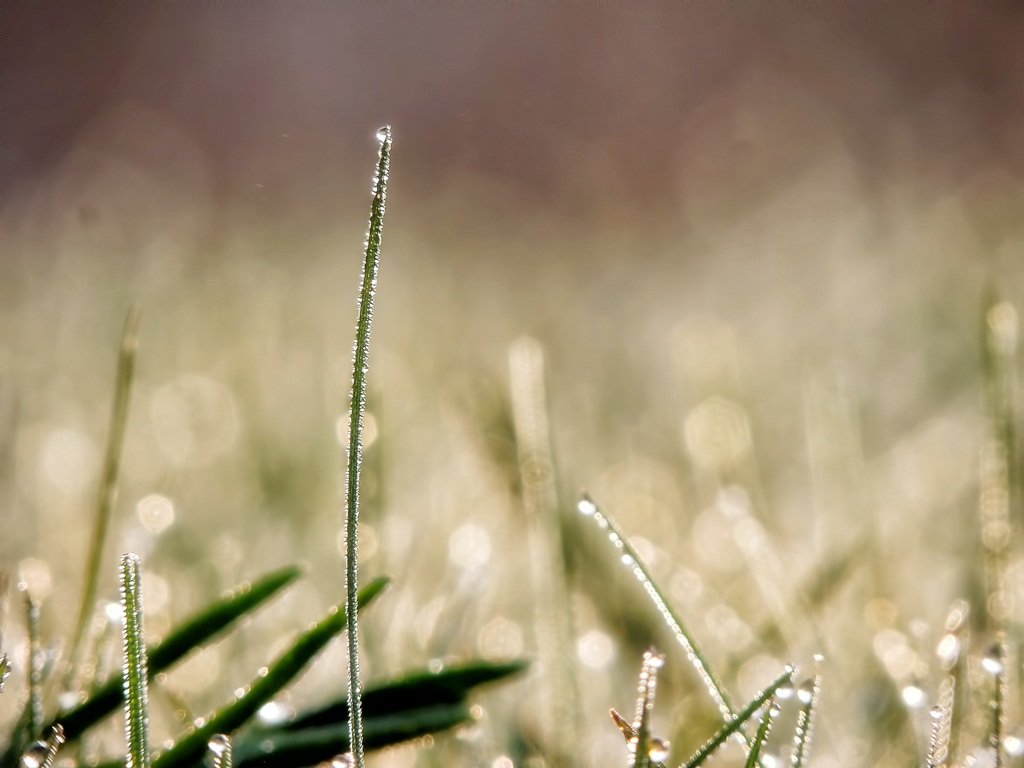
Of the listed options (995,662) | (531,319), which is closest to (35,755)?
(995,662)

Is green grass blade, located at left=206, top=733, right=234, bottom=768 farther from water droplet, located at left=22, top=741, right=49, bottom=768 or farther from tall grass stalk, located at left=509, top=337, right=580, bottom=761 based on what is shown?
tall grass stalk, located at left=509, top=337, right=580, bottom=761

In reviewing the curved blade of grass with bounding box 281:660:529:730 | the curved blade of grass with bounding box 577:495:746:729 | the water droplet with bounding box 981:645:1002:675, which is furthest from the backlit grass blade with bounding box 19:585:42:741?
the water droplet with bounding box 981:645:1002:675

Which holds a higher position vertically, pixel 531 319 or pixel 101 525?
pixel 531 319

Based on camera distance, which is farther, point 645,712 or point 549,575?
point 549,575

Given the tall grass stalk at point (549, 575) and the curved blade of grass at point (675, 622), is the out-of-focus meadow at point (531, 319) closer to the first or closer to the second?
the tall grass stalk at point (549, 575)

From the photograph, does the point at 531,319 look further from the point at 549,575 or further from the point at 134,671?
the point at 134,671

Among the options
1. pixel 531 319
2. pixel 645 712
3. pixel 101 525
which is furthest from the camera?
pixel 531 319

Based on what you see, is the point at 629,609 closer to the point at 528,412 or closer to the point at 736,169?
the point at 528,412

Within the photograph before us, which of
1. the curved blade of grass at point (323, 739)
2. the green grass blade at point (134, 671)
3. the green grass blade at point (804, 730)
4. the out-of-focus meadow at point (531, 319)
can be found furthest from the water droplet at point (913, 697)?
the green grass blade at point (134, 671)
